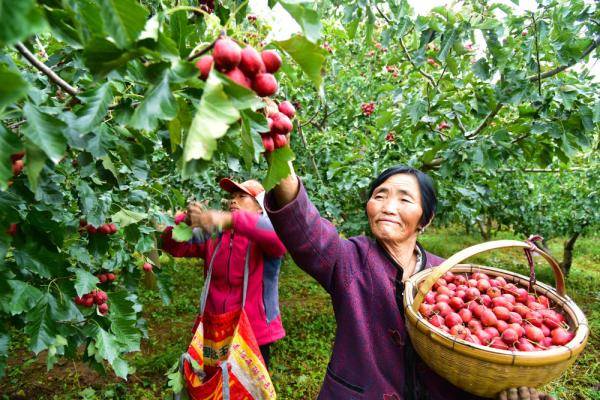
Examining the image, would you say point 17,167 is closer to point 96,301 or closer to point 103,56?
point 103,56

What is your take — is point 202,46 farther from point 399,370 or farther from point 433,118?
point 433,118

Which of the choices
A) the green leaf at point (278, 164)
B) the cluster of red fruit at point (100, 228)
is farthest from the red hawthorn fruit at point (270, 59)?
the cluster of red fruit at point (100, 228)

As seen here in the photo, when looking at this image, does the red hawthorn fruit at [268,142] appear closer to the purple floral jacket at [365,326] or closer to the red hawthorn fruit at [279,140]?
the red hawthorn fruit at [279,140]

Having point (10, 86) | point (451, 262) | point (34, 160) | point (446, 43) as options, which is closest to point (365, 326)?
point (451, 262)

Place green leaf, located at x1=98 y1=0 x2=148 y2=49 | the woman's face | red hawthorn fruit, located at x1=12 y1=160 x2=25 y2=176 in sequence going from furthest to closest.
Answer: the woman's face < red hawthorn fruit, located at x1=12 y1=160 x2=25 y2=176 < green leaf, located at x1=98 y1=0 x2=148 y2=49

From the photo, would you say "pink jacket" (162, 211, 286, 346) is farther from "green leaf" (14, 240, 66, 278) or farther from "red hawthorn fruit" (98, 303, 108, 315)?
"green leaf" (14, 240, 66, 278)

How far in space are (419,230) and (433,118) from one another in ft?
3.20

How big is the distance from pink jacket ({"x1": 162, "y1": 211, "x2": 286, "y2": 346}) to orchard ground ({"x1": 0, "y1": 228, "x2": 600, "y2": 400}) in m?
0.28

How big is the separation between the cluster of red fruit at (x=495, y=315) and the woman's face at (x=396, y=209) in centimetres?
26

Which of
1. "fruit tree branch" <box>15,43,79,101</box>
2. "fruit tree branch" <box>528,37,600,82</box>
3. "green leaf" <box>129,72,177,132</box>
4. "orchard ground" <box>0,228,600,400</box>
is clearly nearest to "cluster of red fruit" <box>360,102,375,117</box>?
"fruit tree branch" <box>528,37,600,82</box>

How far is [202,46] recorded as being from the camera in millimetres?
820

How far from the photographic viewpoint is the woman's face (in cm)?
161

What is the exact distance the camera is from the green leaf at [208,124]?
1.99ft

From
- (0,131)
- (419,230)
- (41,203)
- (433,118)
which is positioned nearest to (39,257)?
(41,203)
